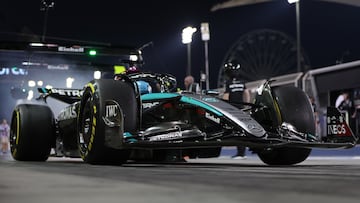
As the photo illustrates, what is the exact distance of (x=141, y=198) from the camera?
2.30 metres

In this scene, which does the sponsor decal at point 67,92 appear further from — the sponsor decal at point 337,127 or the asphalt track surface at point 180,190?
the asphalt track surface at point 180,190

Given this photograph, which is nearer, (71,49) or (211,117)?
(211,117)

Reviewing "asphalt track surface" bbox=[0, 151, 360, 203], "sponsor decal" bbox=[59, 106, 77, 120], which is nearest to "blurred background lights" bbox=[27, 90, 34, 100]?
"sponsor decal" bbox=[59, 106, 77, 120]

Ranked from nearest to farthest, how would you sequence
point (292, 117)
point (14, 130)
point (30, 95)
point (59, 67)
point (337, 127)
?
point (337, 127) < point (292, 117) < point (14, 130) < point (30, 95) < point (59, 67)

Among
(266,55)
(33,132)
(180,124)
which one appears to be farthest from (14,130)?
(266,55)

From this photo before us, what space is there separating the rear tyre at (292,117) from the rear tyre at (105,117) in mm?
1417

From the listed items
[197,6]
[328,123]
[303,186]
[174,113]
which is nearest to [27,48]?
[174,113]

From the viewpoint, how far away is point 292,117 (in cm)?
536

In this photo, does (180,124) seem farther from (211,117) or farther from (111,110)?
(111,110)

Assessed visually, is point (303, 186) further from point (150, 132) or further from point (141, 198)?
point (150, 132)

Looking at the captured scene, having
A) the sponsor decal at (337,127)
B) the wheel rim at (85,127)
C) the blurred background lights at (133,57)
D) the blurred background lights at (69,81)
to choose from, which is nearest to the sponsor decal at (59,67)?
the blurred background lights at (69,81)

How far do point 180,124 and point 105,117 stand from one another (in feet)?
2.12

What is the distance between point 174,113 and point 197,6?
19573mm

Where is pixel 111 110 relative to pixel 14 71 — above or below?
below
